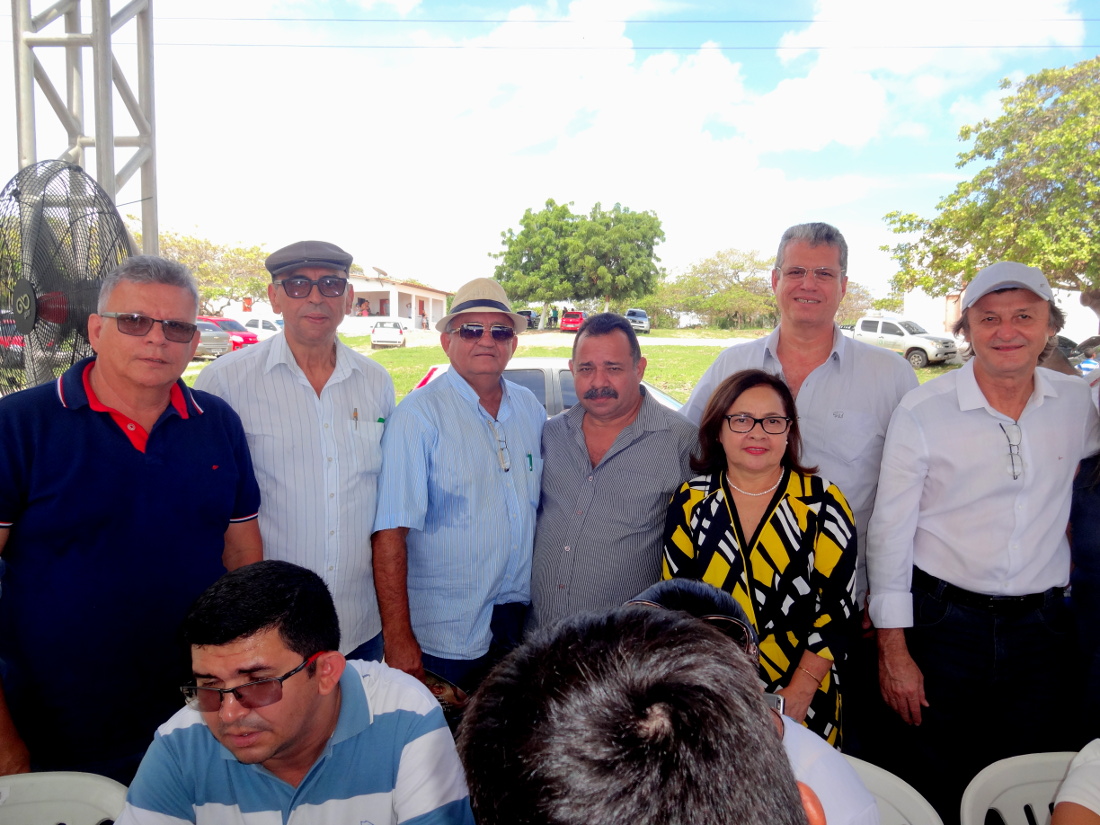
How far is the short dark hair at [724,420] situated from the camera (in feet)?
7.59

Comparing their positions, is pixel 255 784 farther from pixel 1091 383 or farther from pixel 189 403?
pixel 1091 383

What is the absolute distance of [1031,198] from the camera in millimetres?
15359

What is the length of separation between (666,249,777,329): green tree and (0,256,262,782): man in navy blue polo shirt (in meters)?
48.1

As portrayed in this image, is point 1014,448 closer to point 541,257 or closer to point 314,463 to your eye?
point 314,463

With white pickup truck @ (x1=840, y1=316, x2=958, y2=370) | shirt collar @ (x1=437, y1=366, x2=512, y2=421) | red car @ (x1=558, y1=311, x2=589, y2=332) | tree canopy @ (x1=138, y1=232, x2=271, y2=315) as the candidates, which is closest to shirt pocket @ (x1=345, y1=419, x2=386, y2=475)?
shirt collar @ (x1=437, y1=366, x2=512, y2=421)

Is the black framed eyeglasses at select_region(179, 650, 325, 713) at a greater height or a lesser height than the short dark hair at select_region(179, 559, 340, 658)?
lesser

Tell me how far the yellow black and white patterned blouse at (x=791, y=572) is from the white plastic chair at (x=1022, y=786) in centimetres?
42

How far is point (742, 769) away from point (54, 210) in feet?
9.63

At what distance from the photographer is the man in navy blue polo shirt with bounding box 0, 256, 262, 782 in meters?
1.91

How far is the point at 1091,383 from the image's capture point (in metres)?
2.52

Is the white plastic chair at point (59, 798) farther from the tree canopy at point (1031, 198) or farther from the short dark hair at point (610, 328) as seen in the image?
the tree canopy at point (1031, 198)

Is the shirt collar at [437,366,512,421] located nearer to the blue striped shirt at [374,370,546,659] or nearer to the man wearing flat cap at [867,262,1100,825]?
the blue striped shirt at [374,370,546,659]

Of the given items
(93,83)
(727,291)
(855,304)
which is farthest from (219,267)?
(855,304)

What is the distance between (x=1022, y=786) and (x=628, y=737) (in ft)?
5.98
